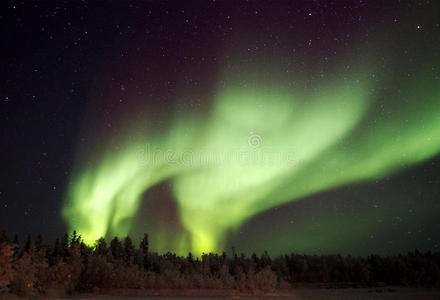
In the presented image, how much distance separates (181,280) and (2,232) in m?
59.1

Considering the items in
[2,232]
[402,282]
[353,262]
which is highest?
[2,232]

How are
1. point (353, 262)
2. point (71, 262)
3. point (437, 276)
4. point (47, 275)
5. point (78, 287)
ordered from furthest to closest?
1. point (353, 262)
2. point (437, 276)
3. point (71, 262)
4. point (78, 287)
5. point (47, 275)

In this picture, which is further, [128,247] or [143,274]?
[128,247]

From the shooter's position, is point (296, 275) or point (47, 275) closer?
point (47, 275)

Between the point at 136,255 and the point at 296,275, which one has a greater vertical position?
the point at 136,255

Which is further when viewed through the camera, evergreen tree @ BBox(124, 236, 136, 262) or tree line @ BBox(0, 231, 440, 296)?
evergreen tree @ BBox(124, 236, 136, 262)

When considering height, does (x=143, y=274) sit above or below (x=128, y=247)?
below

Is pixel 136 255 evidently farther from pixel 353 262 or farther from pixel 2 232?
pixel 353 262

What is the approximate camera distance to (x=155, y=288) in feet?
106

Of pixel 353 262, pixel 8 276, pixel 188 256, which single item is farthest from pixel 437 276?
pixel 8 276

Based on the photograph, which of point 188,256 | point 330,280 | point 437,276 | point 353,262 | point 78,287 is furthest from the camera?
point 188,256

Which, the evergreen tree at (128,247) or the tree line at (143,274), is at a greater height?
the evergreen tree at (128,247)

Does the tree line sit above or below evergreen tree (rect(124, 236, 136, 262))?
below

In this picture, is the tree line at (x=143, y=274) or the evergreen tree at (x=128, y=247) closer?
the tree line at (x=143, y=274)
